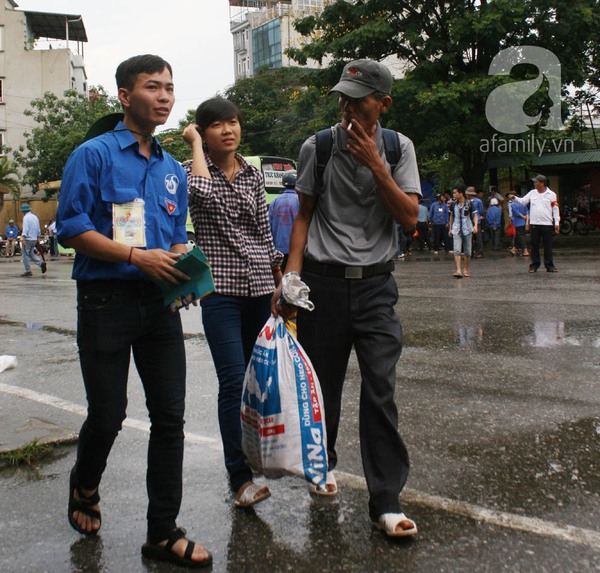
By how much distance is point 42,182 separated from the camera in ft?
159

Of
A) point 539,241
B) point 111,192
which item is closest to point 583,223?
point 539,241

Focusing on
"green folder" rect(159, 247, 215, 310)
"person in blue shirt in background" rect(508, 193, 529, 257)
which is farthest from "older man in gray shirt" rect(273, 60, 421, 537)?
"person in blue shirt in background" rect(508, 193, 529, 257)

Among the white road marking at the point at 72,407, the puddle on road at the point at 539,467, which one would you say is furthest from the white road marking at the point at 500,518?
the white road marking at the point at 72,407

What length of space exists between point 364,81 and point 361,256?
72 cm

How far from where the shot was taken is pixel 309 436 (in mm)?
3297

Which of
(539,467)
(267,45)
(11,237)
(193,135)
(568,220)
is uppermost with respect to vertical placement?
(267,45)

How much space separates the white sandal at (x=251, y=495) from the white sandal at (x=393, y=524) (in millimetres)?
610

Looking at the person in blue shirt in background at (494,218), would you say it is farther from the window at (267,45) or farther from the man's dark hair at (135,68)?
the window at (267,45)

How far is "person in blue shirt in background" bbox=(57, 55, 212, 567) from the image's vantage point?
2932 millimetres

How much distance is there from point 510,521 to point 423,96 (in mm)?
22176

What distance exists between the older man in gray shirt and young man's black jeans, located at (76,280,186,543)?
1.94 ft

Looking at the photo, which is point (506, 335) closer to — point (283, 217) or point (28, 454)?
point (283, 217)

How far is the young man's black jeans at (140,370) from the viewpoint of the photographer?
3000 mm

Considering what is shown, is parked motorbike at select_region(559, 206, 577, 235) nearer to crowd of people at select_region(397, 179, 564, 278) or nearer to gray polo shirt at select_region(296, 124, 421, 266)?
crowd of people at select_region(397, 179, 564, 278)
